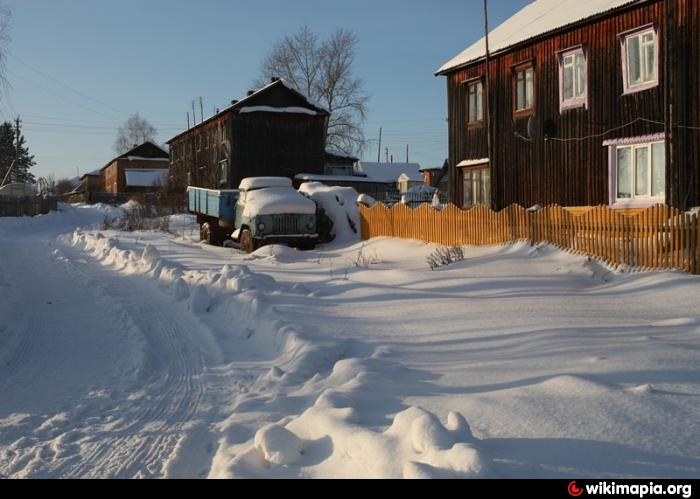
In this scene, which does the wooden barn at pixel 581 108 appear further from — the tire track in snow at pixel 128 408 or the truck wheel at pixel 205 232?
the tire track in snow at pixel 128 408

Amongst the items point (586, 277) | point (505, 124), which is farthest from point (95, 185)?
point (586, 277)

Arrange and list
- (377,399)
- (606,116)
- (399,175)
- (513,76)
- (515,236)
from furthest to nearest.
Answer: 1. (399,175)
2. (513,76)
3. (606,116)
4. (515,236)
5. (377,399)

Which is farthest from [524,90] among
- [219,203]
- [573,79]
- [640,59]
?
[219,203]

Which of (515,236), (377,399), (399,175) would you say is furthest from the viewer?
(399,175)

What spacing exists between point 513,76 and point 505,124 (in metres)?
1.57

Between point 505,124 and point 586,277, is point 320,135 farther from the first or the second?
point 586,277

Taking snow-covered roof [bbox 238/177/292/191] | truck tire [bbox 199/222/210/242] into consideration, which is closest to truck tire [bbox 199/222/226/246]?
truck tire [bbox 199/222/210/242]

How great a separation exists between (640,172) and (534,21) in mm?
7731

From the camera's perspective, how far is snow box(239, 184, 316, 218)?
19.1 m

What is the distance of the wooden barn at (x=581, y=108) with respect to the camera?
50.6ft

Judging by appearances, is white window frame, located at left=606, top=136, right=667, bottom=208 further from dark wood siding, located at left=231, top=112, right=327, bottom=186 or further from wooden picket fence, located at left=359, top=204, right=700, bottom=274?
dark wood siding, located at left=231, top=112, right=327, bottom=186
